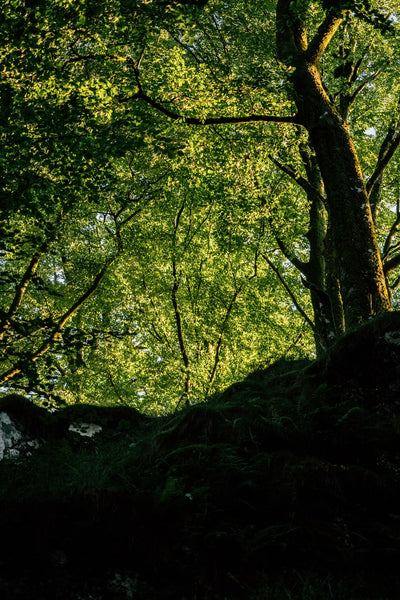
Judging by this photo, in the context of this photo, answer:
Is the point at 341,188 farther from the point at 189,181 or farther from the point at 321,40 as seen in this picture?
the point at 189,181

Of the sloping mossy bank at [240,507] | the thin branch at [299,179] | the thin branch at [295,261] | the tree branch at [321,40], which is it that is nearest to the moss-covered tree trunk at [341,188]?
the tree branch at [321,40]

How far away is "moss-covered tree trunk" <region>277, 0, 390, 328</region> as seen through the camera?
27.2 feet

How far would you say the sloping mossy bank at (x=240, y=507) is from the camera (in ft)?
10.7

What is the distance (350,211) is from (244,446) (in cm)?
586

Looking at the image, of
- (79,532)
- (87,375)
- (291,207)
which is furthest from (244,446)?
(87,375)

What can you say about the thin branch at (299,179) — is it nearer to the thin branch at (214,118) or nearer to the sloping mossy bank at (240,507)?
the thin branch at (214,118)

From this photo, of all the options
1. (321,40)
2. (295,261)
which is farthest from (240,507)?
(295,261)

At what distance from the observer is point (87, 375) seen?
21.8 meters

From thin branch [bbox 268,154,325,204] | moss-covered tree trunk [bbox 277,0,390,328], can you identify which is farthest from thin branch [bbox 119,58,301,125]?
thin branch [bbox 268,154,325,204]

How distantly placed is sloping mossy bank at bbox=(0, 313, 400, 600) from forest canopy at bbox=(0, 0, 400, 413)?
1.68 meters

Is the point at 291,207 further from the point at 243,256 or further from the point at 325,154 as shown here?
the point at 243,256

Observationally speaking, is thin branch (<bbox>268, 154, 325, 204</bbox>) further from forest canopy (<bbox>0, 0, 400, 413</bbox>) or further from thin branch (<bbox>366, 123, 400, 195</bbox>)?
thin branch (<bbox>366, 123, 400, 195</bbox>)

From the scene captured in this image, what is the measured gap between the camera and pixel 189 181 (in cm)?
1587

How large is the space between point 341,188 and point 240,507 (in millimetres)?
7199
